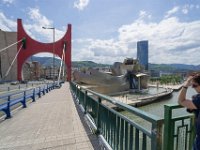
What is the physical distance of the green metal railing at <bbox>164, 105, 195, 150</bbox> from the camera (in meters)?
2.32

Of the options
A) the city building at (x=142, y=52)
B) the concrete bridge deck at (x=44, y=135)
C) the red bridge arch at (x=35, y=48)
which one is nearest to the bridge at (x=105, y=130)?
the concrete bridge deck at (x=44, y=135)

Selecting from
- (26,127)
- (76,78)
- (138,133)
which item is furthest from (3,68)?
(138,133)

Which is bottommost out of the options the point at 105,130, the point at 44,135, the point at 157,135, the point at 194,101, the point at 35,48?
the point at 44,135

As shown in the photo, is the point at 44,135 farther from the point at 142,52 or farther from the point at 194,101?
the point at 142,52

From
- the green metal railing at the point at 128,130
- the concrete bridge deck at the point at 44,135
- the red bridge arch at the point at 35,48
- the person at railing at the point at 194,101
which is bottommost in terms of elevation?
the concrete bridge deck at the point at 44,135

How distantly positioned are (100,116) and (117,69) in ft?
203

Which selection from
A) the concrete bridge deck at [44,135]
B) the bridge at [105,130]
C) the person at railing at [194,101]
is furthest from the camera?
the concrete bridge deck at [44,135]

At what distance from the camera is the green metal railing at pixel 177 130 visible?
2324 millimetres

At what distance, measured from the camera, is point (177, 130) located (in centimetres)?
250

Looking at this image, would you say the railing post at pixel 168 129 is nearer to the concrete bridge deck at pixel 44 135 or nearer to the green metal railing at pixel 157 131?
the green metal railing at pixel 157 131

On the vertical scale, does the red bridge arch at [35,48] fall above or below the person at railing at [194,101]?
above

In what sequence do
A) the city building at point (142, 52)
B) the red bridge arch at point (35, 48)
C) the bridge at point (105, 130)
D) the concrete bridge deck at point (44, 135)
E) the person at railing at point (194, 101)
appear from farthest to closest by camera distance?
the city building at point (142, 52)
the red bridge arch at point (35, 48)
the concrete bridge deck at point (44, 135)
the bridge at point (105, 130)
the person at railing at point (194, 101)

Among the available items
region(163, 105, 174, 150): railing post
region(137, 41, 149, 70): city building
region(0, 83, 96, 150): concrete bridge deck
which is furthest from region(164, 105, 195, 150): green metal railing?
region(137, 41, 149, 70): city building

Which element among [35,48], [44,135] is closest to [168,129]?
[44,135]
